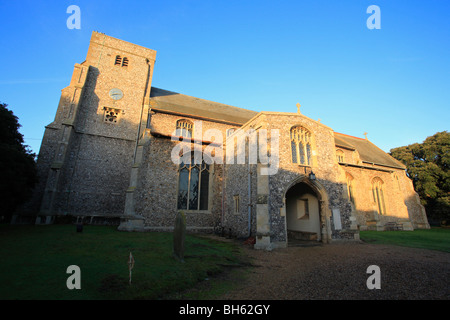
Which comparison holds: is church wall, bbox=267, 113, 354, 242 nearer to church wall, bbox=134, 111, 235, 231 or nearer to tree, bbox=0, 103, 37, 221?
church wall, bbox=134, 111, 235, 231

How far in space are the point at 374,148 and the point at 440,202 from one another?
9878 mm

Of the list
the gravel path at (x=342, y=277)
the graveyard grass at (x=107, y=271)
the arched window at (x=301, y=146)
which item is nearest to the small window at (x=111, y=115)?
the graveyard grass at (x=107, y=271)

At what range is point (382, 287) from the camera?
196 inches

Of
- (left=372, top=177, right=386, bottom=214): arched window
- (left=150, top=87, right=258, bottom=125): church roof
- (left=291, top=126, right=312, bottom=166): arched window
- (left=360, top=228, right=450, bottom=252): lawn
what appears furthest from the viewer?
(left=372, top=177, right=386, bottom=214): arched window

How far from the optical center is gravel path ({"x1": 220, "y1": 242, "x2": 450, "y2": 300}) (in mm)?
4555

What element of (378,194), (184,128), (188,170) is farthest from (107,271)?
(378,194)

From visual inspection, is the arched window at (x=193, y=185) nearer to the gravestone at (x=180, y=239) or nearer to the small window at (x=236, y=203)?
the small window at (x=236, y=203)

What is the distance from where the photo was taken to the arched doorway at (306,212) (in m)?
12.2

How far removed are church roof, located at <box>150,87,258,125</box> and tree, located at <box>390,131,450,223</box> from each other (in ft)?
83.4

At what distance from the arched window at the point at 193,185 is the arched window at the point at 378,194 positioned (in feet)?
60.4

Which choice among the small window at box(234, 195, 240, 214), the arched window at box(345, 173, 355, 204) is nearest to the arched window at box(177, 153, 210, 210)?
the small window at box(234, 195, 240, 214)

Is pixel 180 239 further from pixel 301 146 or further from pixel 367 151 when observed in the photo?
pixel 367 151

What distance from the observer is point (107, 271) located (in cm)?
503
